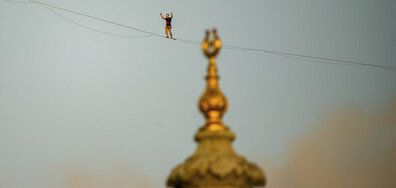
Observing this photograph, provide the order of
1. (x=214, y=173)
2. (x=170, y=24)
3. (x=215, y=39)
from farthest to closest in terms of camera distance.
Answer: (x=170, y=24), (x=215, y=39), (x=214, y=173)

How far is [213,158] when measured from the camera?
19562mm

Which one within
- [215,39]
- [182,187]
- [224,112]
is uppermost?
[215,39]

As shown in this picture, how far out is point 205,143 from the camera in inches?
794

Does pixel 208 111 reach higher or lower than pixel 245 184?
higher

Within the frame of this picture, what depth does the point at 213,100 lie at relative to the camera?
20.4 meters

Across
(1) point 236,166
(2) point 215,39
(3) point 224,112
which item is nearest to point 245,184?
(1) point 236,166

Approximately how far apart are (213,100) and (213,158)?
4.71 ft

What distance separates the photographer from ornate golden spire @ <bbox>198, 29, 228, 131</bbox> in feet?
66.8

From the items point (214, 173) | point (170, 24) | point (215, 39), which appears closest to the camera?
point (214, 173)

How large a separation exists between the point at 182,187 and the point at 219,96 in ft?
7.18

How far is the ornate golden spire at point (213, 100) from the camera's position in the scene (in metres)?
20.4

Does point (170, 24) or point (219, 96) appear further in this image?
point (170, 24)

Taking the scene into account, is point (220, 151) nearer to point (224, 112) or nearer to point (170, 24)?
point (224, 112)

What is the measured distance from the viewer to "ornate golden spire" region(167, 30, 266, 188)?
19.3m
